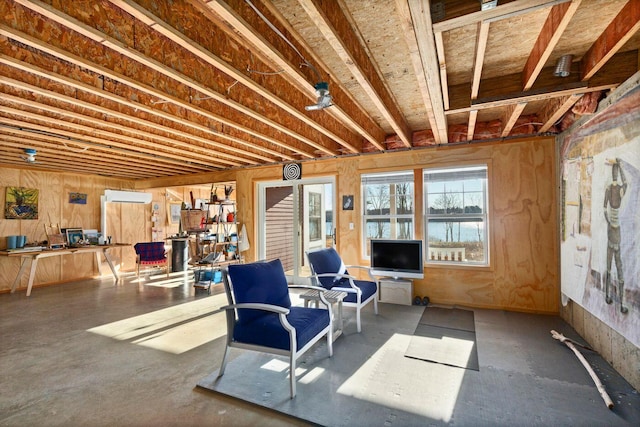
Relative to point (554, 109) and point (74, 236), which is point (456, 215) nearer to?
point (554, 109)

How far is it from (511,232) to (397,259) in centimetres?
166

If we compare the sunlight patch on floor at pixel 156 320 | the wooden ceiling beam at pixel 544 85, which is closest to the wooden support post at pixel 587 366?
the wooden ceiling beam at pixel 544 85

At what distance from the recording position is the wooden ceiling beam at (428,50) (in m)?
1.64

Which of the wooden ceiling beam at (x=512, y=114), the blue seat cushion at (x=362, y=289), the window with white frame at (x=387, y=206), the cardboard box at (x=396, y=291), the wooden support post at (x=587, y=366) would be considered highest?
the wooden ceiling beam at (x=512, y=114)

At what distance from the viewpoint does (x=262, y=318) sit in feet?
8.64

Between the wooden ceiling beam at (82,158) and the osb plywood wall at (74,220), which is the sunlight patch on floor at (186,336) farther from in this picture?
the osb plywood wall at (74,220)

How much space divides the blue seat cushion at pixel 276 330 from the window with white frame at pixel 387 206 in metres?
2.79

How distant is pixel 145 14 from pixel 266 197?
198 inches

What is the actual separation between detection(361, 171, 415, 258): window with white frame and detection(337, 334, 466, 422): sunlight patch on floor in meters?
2.52

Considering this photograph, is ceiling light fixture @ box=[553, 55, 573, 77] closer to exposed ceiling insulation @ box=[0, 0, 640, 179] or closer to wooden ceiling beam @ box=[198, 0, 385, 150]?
exposed ceiling insulation @ box=[0, 0, 640, 179]

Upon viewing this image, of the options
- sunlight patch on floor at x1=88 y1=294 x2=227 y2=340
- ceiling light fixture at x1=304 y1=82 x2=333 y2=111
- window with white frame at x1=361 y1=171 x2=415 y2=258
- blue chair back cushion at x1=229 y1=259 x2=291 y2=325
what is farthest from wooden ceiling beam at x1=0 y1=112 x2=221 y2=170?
window with white frame at x1=361 y1=171 x2=415 y2=258

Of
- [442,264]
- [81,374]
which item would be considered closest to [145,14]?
[81,374]

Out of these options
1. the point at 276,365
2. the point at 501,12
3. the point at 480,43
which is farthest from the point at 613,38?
the point at 276,365

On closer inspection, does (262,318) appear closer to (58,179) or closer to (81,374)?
(81,374)
